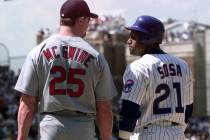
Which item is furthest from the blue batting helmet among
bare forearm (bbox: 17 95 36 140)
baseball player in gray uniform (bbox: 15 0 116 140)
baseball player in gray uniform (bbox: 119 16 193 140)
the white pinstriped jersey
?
bare forearm (bbox: 17 95 36 140)

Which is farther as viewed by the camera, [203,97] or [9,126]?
[203,97]

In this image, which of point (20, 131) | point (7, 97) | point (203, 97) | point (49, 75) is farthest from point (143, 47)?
point (203, 97)

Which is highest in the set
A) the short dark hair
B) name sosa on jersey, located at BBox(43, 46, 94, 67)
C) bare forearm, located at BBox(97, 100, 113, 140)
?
the short dark hair

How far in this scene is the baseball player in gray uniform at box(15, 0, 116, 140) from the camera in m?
4.05

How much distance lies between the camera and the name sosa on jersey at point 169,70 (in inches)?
160

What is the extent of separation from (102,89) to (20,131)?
610mm

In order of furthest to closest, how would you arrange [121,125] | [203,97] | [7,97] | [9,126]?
[203,97], [7,97], [9,126], [121,125]

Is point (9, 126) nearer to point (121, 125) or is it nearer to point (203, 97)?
point (121, 125)

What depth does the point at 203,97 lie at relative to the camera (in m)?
57.2

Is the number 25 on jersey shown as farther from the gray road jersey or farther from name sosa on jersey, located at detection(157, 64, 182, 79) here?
name sosa on jersey, located at detection(157, 64, 182, 79)

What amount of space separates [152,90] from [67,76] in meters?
0.57

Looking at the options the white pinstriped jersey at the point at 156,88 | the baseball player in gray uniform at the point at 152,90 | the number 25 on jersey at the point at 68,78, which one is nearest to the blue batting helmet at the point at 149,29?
the baseball player in gray uniform at the point at 152,90

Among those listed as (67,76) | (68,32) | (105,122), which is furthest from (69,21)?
(105,122)

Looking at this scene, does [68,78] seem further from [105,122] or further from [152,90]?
[152,90]
